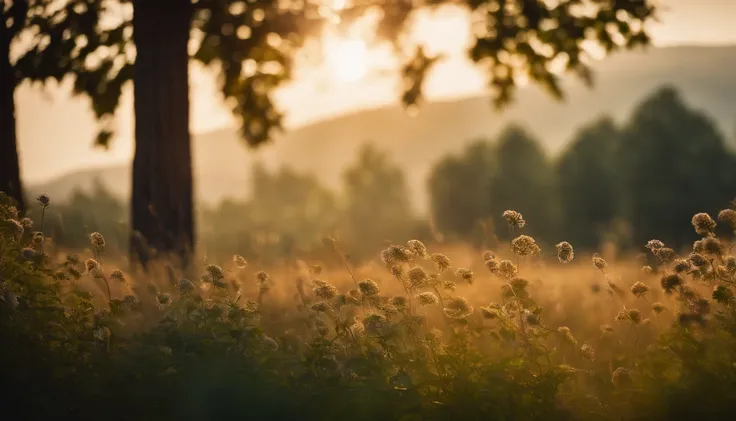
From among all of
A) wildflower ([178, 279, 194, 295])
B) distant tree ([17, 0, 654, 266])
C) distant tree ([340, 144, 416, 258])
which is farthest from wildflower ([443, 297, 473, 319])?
distant tree ([340, 144, 416, 258])

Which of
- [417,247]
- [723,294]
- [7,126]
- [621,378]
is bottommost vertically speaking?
A: [621,378]

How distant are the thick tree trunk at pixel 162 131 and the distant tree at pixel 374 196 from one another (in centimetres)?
7539

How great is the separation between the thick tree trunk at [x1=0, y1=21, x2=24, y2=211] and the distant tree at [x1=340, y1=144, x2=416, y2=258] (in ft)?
246

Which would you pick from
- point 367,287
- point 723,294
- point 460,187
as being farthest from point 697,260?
point 460,187

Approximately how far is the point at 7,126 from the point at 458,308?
7829 mm

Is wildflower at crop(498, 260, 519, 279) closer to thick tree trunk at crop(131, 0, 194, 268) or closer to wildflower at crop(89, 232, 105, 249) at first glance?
wildflower at crop(89, 232, 105, 249)

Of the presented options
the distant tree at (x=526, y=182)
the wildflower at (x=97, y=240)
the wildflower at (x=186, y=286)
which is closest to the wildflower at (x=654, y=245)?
the wildflower at (x=186, y=286)

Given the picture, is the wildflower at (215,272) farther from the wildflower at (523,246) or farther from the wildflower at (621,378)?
the wildflower at (621,378)

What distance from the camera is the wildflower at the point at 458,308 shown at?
168 inches

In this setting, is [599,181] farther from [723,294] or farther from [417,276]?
[417,276]

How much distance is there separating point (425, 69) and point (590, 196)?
43376 millimetres

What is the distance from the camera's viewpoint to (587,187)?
51719mm

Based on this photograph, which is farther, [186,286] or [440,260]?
[186,286]

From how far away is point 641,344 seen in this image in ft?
18.3
